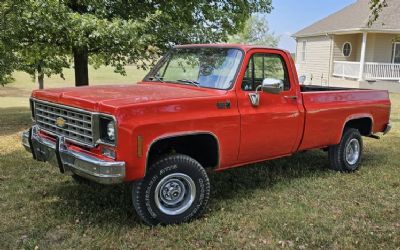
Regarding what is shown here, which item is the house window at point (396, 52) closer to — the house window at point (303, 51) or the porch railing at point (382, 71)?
the porch railing at point (382, 71)

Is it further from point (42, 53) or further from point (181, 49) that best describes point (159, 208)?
point (42, 53)

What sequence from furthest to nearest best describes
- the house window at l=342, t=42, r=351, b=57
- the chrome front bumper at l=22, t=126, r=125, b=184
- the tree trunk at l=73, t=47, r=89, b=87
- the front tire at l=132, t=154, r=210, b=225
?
1. the house window at l=342, t=42, r=351, b=57
2. the tree trunk at l=73, t=47, r=89, b=87
3. the front tire at l=132, t=154, r=210, b=225
4. the chrome front bumper at l=22, t=126, r=125, b=184

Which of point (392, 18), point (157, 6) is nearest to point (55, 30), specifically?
point (157, 6)

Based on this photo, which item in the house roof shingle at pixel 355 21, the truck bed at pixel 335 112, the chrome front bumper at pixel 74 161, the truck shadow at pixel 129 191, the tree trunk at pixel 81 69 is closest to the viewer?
the chrome front bumper at pixel 74 161

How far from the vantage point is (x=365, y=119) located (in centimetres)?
754

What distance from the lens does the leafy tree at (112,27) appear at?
33.0ft

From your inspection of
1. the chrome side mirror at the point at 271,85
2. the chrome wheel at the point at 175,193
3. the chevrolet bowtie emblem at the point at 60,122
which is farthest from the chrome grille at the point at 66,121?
the chrome side mirror at the point at 271,85

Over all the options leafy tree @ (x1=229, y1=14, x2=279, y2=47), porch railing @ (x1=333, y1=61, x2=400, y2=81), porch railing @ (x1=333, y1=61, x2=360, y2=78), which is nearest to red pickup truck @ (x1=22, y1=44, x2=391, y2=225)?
porch railing @ (x1=333, y1=61, x2=400, y2=81)

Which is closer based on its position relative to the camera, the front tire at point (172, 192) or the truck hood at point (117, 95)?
the truck hood at point (117, 95)

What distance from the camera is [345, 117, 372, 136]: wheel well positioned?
7.48 meters

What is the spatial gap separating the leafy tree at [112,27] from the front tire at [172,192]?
599 centimetres

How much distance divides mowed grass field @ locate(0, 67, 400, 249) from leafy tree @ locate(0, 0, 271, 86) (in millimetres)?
3886

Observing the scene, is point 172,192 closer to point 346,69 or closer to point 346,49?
point 346,69

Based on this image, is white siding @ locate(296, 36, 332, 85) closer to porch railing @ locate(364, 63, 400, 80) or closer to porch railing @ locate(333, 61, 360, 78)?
porch railing @ locate(333, 61, 360, 78)
